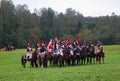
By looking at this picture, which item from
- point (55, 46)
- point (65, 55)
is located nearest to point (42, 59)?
point (55, 46)

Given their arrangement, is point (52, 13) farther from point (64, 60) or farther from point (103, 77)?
point (103, 77)

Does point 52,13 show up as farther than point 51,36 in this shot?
Yes

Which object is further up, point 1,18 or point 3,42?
point 1,18

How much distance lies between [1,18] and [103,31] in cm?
3554

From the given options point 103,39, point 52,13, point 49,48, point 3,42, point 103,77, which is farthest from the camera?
point 52,13

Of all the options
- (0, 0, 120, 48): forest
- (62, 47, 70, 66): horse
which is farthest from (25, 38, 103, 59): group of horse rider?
(0, 0, 120, 48): forest

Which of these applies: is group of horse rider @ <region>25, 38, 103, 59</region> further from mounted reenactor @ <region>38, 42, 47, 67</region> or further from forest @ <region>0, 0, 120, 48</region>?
forest @ <region>0, 0, 120, 48</region>

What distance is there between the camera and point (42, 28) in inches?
5655

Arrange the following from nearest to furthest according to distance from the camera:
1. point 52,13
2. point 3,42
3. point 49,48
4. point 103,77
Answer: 1. point 103,77
2. point 49,48
3. point 3,42
4. point 52,13

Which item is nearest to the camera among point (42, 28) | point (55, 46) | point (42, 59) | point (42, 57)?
point (55, 46)

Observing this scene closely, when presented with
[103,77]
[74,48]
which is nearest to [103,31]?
[74,48]

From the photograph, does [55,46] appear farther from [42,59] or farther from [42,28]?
[42,28]

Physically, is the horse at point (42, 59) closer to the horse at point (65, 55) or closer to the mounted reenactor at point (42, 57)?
the mounted reenactor at point (42, 57)

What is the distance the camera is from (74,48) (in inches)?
1481
